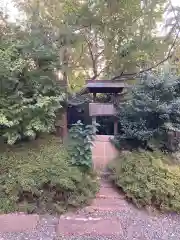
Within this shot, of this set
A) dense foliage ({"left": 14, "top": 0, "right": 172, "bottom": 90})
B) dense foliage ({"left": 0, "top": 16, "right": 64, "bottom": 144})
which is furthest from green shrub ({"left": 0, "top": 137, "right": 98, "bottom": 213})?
dense foliage ({"left": 14, "top": 0, "right": 172, "bottom": 90})

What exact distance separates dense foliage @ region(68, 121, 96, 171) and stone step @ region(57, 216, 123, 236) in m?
0.70

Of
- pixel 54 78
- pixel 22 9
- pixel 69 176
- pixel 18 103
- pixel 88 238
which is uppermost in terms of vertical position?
pixel 22 9

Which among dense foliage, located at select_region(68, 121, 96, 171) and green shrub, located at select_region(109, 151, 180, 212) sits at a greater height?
dense foliage, located at select_region(68, 121, 96, 171)

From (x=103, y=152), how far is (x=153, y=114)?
37.6 inches

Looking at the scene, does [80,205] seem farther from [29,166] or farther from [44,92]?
[44,92]

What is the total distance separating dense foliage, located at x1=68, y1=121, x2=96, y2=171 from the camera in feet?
12.3

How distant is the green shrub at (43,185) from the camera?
A: 340 centimetres

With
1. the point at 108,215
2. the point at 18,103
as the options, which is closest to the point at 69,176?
the point at 108,215

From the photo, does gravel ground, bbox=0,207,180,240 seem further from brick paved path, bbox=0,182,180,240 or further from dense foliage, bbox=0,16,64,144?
dense foliage, bbox=0,16,64,144

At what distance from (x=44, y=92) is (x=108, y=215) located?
184 cm

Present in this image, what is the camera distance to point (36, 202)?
3.45 metres

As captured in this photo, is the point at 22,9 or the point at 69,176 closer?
the point at 69,176

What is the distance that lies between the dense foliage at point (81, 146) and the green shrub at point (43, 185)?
0.37 ft

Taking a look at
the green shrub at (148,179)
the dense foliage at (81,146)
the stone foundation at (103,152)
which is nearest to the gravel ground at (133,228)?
the green shrub at (148,179)
